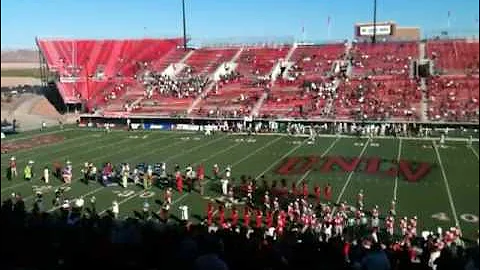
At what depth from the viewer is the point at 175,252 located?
3166 millimetres

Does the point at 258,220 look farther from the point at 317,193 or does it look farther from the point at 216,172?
the point at 216,172

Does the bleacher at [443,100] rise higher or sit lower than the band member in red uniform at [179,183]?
higher

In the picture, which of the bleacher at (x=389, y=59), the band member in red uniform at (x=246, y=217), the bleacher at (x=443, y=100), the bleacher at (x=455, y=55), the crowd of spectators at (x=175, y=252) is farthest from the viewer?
the bleacher at (x=389, y=59)

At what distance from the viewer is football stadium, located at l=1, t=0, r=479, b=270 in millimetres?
3318

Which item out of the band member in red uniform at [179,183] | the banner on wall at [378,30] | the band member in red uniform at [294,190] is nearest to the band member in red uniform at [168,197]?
the band member in red uniform at [179,183]

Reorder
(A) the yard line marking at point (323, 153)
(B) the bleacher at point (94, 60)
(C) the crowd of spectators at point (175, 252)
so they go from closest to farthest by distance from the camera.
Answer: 1. (C) the crowd of spectators at point (175, 252)
2. (A) the yard line marking at point (323, 153)
3. (B) the bleacher at point (94, 60)

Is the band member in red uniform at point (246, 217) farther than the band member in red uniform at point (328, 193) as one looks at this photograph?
No

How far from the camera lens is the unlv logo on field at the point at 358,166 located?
29.7 feet

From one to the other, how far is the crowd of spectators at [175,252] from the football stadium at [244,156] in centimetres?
1

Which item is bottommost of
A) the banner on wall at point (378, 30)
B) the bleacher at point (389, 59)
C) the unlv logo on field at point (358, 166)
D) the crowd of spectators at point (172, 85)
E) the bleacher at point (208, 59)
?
the unlv logo on field at point (358, 166)

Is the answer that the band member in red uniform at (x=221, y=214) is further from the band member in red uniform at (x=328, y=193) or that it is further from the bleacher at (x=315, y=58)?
the bleacher at (x=315, y=58)

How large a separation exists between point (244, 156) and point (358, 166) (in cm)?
228

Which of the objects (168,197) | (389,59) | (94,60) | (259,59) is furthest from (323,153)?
(259,59)

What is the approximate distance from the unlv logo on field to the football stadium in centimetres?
5
